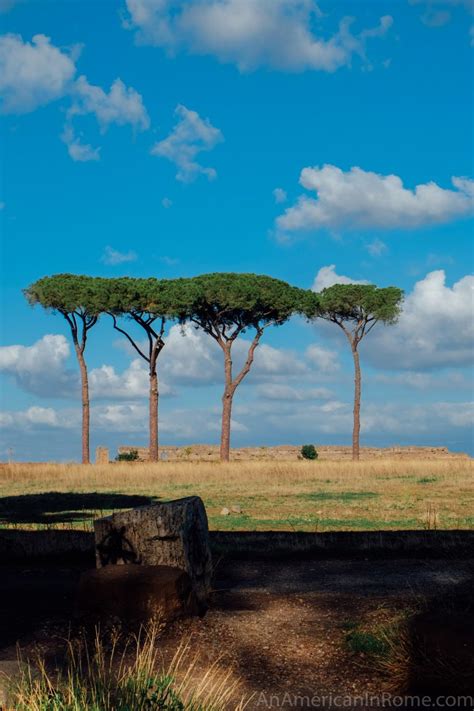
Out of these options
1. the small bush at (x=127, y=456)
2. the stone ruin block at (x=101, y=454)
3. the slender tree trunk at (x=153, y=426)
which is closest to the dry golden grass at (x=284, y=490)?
the stone ruin block at (x=101, y=454)

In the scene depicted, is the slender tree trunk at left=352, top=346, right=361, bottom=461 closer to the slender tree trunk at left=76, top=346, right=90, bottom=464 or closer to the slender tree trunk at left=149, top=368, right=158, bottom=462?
the slender tree trunk at left=149, top=368, right=158, bottom=462

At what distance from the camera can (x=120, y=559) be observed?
27.5ft

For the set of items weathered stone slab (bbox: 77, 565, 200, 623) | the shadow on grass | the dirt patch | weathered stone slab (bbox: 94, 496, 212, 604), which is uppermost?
weathered stone slab (bbox: 94, 496, 212, 604)

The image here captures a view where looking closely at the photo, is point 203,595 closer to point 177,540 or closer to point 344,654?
point 177,540

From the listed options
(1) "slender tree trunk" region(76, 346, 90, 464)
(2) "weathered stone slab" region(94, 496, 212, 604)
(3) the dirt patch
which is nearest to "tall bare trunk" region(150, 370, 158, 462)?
(1) "slender tree trunk" region(76, 346, 90, 464)

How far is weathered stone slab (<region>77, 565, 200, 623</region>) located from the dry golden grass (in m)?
8.24

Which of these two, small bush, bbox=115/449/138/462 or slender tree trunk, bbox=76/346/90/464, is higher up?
slender tree trunk, bbox=76/346/90/464

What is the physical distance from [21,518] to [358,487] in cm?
1212

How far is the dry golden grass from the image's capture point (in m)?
18.1

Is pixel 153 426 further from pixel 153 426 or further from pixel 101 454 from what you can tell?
pixel 101 454

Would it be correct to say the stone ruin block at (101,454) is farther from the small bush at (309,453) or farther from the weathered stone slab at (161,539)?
the weathered stone slab at (161,539)

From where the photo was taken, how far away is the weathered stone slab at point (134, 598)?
24.6 ft

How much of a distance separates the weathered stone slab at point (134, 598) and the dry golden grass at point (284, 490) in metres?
8.24

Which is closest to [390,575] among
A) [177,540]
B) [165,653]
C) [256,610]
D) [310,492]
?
[256,610]
